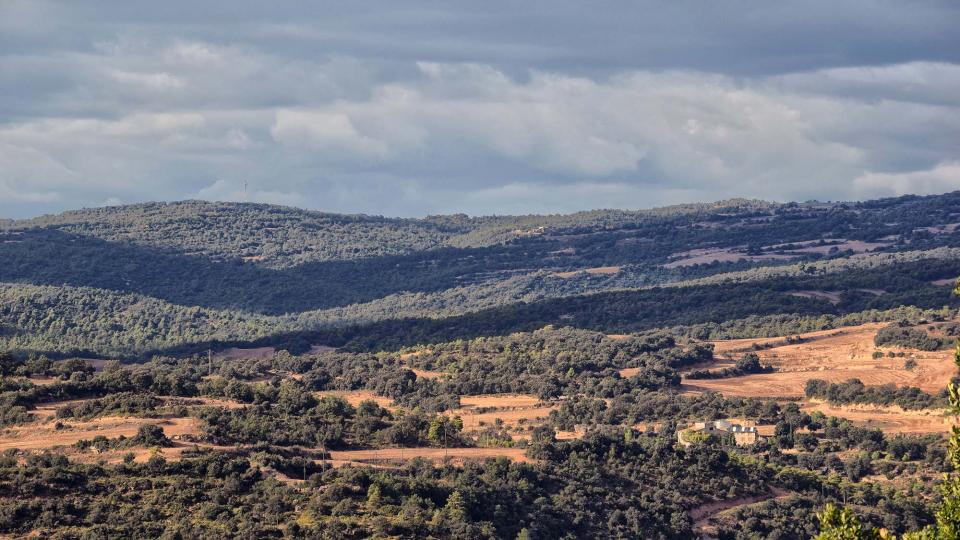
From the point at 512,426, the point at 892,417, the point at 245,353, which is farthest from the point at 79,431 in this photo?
the point at 245,353

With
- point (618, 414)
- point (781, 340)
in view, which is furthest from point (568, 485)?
point (781, 340)

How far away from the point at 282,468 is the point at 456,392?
145ft

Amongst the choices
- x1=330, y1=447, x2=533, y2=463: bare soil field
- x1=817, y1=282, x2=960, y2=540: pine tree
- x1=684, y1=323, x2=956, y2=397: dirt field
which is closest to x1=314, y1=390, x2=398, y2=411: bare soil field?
x1=684, y1=323, x2=956, y2=397: dirt field

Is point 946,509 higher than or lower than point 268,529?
higher

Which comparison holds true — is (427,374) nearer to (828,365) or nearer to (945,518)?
(828,365)

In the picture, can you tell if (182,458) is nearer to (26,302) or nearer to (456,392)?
(456,392)

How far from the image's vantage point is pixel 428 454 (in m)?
80.9

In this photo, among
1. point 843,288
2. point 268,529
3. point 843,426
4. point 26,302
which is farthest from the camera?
point 26,302

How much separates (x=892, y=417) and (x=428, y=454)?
39665 millimetres

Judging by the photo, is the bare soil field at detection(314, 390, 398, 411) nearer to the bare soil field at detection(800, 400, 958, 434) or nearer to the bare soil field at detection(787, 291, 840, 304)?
the bare soil field at detection(800, 400, 958, 434)

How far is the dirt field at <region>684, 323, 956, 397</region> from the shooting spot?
117m

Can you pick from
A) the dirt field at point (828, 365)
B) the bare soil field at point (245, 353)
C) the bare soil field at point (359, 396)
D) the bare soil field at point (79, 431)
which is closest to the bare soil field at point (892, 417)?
the dirt field at point (828, 365)

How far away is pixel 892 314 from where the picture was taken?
14588cm

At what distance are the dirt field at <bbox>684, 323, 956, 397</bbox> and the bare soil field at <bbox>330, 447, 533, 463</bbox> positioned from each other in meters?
36.1
